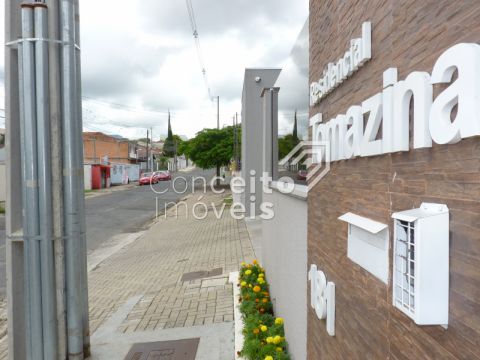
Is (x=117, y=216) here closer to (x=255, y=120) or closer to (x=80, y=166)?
(x=255, y=120)

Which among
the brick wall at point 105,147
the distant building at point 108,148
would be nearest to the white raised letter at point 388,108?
the distant building at point 108,148

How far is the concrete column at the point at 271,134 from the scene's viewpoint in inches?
286

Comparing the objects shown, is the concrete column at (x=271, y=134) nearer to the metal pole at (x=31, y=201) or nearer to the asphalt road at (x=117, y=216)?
the metal pole at (x=31, y=201)

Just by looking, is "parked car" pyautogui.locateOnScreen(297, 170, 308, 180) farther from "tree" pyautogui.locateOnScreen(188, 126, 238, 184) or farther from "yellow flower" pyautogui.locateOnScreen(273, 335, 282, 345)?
"tree" pyautogui.locateOnScreen(188, 126, 238, 184)

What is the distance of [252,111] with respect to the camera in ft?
48.0

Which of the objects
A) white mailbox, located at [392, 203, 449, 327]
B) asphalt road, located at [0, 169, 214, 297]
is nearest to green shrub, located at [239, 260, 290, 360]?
white mailbox, located at [392, 203, 449, 327]

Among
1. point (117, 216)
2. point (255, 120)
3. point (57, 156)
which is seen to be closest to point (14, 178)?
point (57, 156)

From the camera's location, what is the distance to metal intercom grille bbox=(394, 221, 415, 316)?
1.50 metres

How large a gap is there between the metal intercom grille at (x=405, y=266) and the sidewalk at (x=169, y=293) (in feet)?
11.3

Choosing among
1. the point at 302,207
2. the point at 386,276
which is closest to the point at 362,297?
the point at 386,276

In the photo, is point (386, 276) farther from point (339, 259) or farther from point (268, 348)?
point (268, 348)

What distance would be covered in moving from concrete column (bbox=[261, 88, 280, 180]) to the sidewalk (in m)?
2.17

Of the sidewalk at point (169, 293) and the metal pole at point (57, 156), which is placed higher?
the metal pole at point (57, 156)

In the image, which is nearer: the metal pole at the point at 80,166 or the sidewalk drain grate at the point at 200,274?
the metal pole at the point at 80,166
